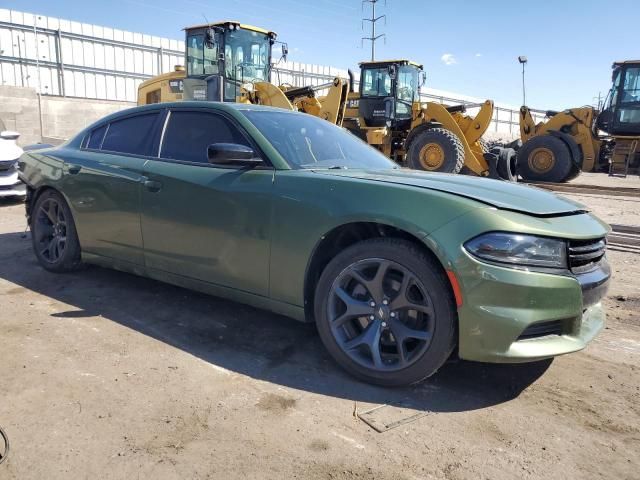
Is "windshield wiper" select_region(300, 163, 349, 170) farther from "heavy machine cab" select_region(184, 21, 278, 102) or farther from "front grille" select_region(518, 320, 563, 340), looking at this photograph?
"heavy machine cab" select_region(184, 21, 278, 102)

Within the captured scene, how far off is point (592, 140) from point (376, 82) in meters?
6.26

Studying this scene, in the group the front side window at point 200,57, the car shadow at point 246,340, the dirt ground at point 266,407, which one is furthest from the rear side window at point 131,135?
the front side window at point 200,57

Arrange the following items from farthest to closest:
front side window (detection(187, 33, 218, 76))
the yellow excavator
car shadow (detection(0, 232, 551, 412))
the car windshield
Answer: front side window (detection(187, 33, 218, 76)) < the yellow excavator < the car windshield < car shadow (detection(0, 232, 551, 412))

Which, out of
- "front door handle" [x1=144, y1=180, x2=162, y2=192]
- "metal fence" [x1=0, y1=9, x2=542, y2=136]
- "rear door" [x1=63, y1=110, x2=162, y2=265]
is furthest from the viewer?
"metal fence" [x1=0, y1=9, x2=542, y2=136]

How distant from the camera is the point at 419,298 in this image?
2.77 meters

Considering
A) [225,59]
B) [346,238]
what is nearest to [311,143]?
[346,238]

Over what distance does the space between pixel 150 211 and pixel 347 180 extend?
1620 mm

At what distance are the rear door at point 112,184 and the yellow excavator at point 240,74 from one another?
7.38 meters

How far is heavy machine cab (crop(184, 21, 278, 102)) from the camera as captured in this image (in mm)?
11992

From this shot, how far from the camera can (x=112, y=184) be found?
4109 mm

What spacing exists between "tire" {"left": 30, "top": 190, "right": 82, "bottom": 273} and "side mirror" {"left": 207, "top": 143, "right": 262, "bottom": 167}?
79.2 inches

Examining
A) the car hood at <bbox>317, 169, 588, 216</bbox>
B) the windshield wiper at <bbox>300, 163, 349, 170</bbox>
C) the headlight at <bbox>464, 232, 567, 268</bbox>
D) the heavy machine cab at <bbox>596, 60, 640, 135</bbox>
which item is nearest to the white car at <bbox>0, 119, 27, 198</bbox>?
the windshield wiper at <bbox>300, 163, 349, 170</bbox>

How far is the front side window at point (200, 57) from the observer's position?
483 inches

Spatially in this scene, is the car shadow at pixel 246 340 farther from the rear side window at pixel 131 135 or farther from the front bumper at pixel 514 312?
the rear side window at pixel 131 135
